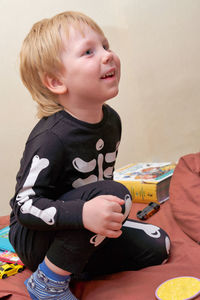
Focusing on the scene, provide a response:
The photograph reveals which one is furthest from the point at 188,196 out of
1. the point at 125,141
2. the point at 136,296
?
the point at 125,141

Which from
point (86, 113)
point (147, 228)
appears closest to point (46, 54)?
point (86, 113)

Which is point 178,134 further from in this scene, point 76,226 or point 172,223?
point 76,226

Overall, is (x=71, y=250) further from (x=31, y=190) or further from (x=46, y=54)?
(x=46, y=54)

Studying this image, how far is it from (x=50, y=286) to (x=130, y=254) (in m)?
0.24

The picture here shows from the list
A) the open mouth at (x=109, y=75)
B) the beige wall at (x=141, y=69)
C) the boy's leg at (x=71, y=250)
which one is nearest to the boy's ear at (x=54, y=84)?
the open mouth at (x=109, y=75)

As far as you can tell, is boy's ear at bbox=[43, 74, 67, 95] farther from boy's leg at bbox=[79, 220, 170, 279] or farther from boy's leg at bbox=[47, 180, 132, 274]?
boy's leg at bbox=[79, 220, 170, 279]

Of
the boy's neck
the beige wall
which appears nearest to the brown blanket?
the boy's neck

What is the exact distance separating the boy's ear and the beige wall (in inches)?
41.9

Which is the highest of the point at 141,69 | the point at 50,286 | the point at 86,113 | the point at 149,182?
the point at 86,113

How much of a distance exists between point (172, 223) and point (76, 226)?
47 centimetres

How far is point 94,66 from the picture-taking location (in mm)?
850

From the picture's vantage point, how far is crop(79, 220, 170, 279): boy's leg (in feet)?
3.06

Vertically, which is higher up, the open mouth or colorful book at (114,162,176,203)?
the open mouth

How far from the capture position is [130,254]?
951 mm
